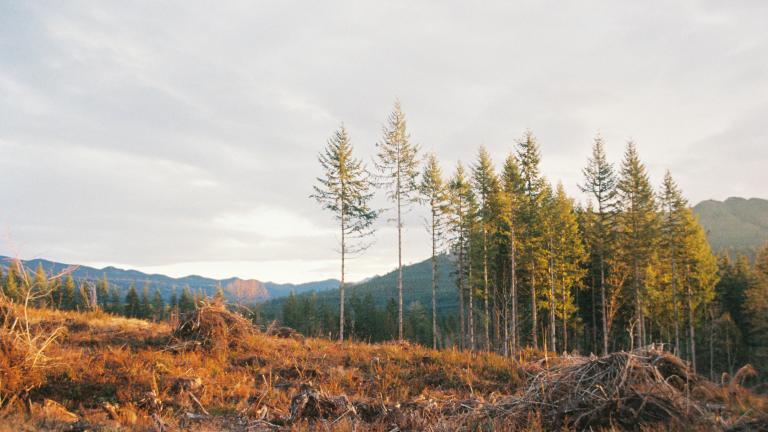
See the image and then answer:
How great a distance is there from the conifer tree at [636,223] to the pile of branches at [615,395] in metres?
25.2

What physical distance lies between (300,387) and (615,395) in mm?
6122

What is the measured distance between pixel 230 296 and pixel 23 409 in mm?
6872

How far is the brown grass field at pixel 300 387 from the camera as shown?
191 inches

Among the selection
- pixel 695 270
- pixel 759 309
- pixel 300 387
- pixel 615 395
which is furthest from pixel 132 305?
pixel 759 309

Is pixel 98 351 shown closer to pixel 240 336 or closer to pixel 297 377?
pixel 240 336

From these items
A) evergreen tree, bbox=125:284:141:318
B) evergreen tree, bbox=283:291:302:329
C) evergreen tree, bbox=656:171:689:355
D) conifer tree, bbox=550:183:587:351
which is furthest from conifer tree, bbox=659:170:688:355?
evergreen tree, bbox=125:284:141:318

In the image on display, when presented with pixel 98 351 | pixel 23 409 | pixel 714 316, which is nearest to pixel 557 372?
pixel 23 409

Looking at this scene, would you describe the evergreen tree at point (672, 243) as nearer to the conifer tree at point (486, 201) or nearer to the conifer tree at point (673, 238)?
the conifer tree at point (673, 238)

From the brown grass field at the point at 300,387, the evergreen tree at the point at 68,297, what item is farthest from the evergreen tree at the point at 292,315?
the brown grass field at the point at 300,387

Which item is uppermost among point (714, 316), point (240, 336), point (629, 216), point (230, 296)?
point (629, 216)

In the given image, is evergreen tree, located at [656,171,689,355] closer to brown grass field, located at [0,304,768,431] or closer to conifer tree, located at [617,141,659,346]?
conifer tree, located at [617,141,659,346]

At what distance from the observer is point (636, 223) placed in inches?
1094

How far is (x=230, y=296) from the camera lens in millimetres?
12766

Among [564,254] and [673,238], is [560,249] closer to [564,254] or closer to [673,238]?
[564,254]
